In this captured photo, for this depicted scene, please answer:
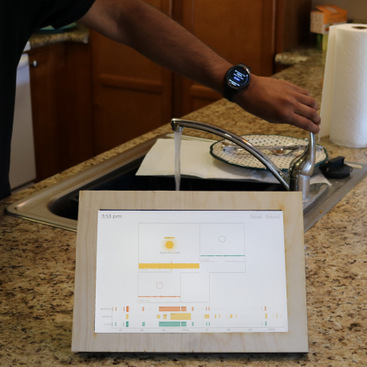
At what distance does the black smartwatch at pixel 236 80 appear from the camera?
1518 millimetres

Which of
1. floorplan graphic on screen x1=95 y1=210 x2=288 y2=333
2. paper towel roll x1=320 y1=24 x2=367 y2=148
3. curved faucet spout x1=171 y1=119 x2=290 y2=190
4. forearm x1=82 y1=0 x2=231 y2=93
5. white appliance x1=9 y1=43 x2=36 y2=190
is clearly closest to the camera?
floorplan graphic on screen x1=95 y1=210 x2=288 y2=333

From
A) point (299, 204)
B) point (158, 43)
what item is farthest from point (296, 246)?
point (158, 43)

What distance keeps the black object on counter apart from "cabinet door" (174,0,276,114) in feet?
5.04

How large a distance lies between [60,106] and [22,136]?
45cm

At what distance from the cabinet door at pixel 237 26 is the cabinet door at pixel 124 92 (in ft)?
1.01

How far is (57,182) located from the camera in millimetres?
1564

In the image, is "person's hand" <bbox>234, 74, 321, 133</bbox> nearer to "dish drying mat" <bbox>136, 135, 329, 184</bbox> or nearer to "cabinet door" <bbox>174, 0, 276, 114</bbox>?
"dish drying mat" <bbox>136, 135, 329, 184</bbox>

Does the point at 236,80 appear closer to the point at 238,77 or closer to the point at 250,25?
the point at 238,77

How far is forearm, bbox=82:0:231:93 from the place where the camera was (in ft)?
5.35

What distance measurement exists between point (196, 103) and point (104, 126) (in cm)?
60

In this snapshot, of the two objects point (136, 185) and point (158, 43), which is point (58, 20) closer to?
point (158, 43)

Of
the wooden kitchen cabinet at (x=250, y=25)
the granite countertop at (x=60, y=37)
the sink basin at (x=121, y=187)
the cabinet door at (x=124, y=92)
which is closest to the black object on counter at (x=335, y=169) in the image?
the sink basin at (x=121, y=187)

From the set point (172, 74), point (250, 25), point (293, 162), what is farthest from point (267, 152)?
point (172, 74)

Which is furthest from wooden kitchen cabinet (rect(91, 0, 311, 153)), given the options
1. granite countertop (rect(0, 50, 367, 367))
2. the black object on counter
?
granite countertop (rect(0, 50, 367, 367))
